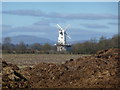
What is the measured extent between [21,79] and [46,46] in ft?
262

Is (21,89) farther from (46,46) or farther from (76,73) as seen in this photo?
(46,46)

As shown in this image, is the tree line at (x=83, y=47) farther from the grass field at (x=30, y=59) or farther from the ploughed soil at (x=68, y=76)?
the ploughed soil at (x=68, y=76)

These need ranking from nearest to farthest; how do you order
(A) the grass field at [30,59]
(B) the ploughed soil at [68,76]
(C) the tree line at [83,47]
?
(B) the ploughed soil at [68,76] < (A) the grass field at [30,59] < (C) the tree line at [83,47]

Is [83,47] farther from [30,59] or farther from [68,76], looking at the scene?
[68,76]

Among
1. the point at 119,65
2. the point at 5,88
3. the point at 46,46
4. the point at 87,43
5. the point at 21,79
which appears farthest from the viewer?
the point at 46,46

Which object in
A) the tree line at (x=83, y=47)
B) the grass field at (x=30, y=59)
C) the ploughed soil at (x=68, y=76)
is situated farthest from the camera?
the tree line at (x=83, y=47)

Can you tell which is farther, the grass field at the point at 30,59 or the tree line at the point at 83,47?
the tree line at the point at 83,47

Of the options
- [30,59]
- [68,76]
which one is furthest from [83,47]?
[68,76]

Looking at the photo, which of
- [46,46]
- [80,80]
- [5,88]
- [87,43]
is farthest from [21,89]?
[46,46]

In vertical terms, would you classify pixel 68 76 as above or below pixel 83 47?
below

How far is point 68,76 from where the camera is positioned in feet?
86.0

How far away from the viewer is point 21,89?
72.5 ft

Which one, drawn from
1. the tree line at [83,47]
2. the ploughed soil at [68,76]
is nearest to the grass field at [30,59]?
the ploughed soil at [68,76]

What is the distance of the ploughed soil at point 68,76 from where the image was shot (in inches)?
930
